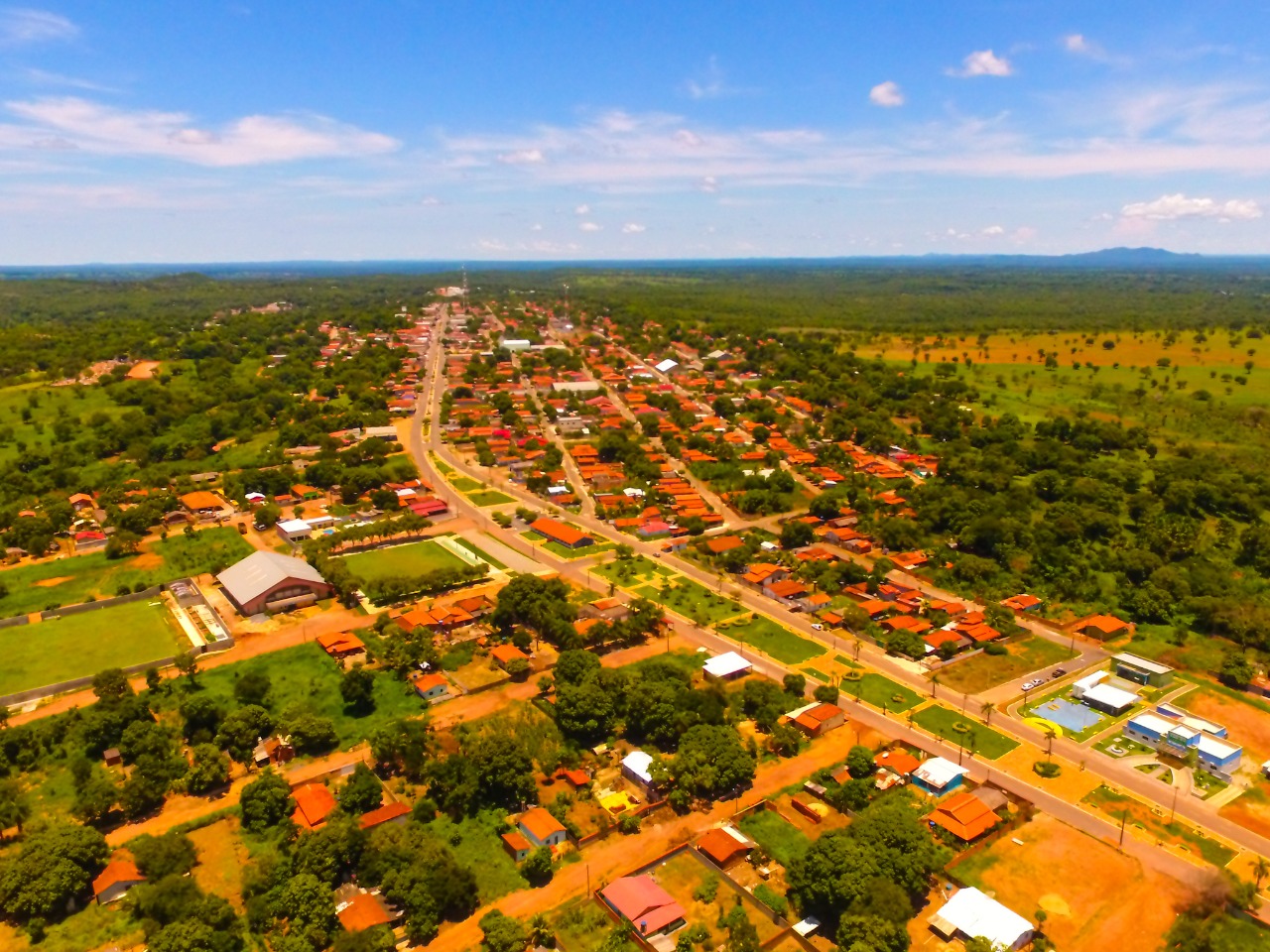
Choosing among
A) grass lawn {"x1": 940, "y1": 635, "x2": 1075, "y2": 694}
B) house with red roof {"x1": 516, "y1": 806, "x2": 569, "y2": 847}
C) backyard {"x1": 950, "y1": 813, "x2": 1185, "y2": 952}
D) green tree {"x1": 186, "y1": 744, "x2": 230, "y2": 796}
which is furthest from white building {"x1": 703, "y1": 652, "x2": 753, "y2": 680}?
green tree {"x1": 186, "y1": 744, "x2": 230, "y2": 796}

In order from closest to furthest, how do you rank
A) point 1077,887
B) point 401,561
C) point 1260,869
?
point 1260,869 < point 1077,887 < point 401,561

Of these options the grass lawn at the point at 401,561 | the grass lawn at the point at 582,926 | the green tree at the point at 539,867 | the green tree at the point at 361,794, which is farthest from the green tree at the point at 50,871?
the grass lawn at the point at 401,561

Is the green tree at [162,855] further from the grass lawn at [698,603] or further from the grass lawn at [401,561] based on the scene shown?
the grass lawn at [698,603]

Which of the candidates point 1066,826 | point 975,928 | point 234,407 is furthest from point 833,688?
point 234,407

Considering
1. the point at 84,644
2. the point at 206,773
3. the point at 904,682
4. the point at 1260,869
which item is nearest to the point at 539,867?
the point at 206,773

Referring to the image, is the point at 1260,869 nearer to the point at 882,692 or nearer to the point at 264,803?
the point at 882,692
